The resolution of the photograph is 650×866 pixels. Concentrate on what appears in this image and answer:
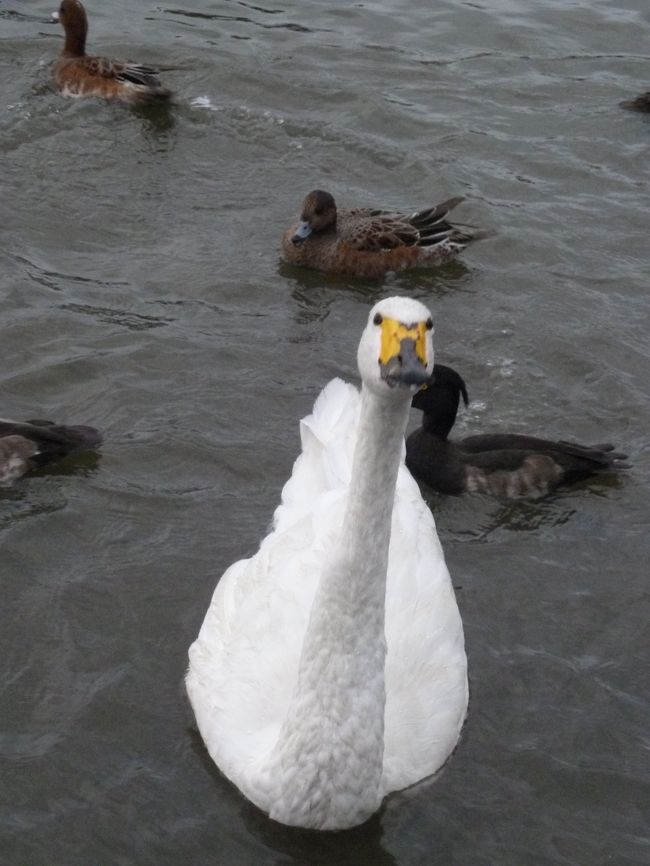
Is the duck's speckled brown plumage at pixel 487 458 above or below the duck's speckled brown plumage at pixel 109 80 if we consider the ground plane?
below

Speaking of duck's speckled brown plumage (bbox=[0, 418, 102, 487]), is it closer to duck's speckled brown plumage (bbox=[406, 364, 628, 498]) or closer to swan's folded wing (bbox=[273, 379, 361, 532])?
swan's folded wing (bbox=[273, 379, 361, 532])

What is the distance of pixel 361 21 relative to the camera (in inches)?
632

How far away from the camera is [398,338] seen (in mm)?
4809

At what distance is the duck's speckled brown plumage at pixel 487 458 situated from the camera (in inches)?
324

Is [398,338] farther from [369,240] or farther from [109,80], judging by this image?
[109,80]

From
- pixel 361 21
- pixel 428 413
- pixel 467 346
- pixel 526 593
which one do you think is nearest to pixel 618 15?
pixel 361 21

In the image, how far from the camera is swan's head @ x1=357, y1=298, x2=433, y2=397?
476 cm

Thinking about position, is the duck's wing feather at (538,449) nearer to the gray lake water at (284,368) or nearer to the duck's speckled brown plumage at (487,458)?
the duck's speckled brown plumage at (487,458)

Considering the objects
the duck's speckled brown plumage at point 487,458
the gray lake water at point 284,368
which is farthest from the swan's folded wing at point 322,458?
the duck's speckled brown plumage at point 487,458

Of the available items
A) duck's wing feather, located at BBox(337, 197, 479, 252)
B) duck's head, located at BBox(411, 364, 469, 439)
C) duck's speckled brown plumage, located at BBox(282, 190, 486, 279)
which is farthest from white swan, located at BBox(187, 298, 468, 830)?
duck's wing feather, located at BBox(337, 197, 479, 252)

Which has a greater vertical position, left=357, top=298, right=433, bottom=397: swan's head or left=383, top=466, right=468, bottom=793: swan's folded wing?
left=357, top=298, right=433, bottom=397: swan's head

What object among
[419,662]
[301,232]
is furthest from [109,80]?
[419,662]

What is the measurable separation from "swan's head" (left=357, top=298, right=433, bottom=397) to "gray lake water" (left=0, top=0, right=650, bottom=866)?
6.33ft

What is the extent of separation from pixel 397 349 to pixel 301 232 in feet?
20.4
